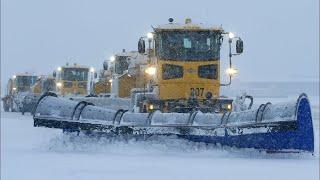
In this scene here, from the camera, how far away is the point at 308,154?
986 cm

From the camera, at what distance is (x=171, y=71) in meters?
13.2

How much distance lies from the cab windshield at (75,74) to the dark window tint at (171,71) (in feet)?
47.5

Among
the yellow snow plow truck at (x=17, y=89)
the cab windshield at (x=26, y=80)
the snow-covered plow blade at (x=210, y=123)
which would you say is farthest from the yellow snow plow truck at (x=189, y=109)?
the cab windshield at (x=26, y=80)

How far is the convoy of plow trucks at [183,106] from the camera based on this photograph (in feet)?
32.0

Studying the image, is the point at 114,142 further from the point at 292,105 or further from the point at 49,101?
the point at 292,105

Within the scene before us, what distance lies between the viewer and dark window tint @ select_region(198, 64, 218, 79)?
13133 millimetres

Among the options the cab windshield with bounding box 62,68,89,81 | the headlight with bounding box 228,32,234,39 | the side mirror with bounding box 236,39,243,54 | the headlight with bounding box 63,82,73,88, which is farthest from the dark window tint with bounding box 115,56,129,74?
the cab windshield with bounding box 62,68,89,81

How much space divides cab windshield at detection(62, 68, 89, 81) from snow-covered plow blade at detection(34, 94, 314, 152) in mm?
15931

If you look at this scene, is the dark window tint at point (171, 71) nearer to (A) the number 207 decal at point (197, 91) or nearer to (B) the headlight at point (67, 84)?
(A) the number 207 decal at point (197, 91)

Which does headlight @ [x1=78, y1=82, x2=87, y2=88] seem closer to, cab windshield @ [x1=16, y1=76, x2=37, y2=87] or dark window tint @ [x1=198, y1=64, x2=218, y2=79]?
cab windshield @ [x1=16, y1=76, x2=37, y2=87]

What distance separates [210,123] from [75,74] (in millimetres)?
17750

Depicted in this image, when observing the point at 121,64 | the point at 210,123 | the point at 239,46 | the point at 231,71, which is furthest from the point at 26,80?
the point at 210,123

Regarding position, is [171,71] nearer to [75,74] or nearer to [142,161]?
[142,161]

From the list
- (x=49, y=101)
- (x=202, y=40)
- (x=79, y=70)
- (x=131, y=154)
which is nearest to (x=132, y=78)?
(x=202, y=40)
